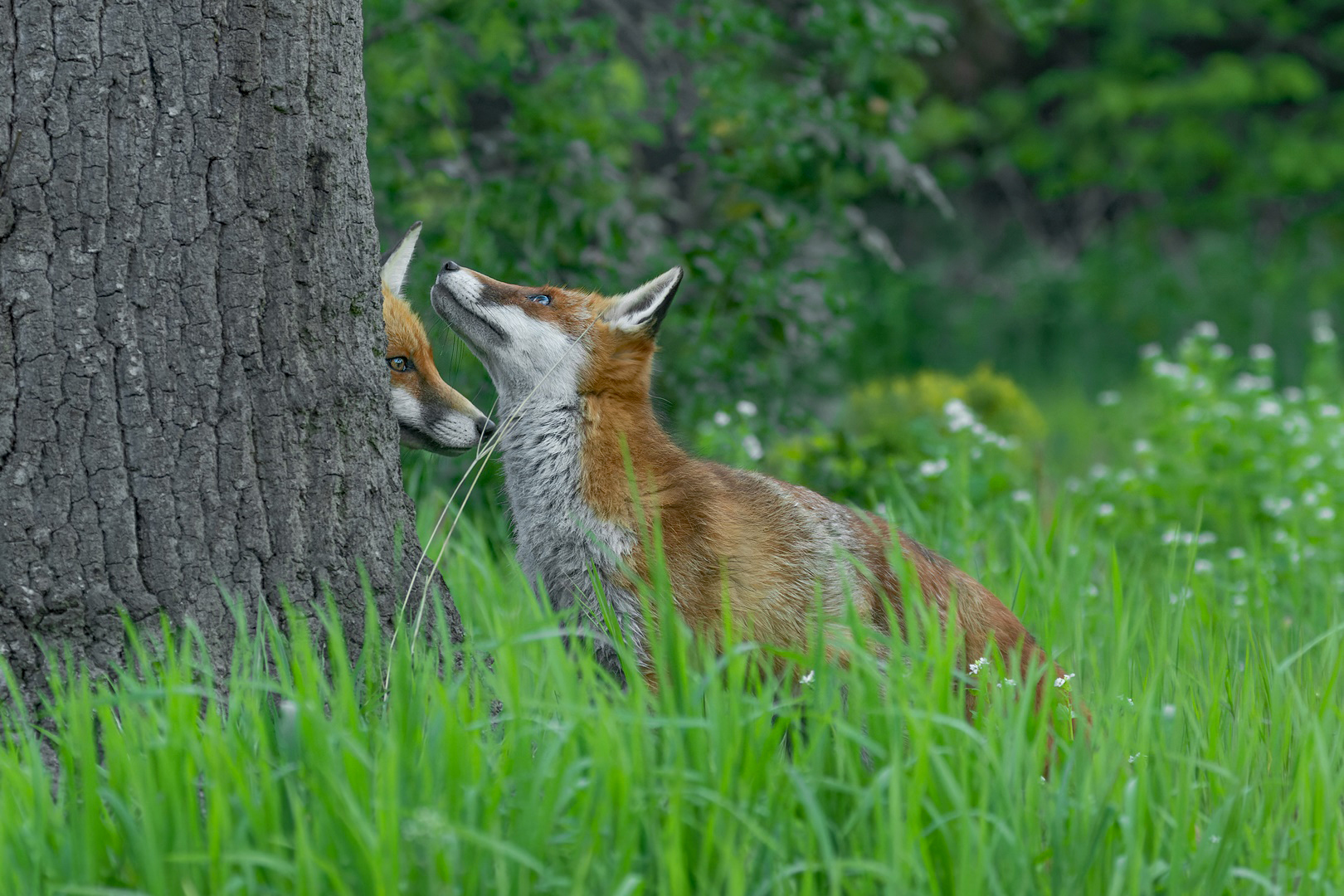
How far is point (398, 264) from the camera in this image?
4152mm

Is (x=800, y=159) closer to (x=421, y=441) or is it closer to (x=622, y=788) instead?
(x=421, y=441)

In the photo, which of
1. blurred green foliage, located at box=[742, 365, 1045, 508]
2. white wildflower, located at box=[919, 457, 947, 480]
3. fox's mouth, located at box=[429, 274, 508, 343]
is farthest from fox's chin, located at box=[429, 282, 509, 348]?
white wildflower, located at box=[919, 457, 947, 480]

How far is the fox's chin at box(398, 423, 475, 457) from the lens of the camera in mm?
3773

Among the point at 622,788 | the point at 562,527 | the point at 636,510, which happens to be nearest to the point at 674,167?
the point at 562,527

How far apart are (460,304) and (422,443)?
450 millimetres

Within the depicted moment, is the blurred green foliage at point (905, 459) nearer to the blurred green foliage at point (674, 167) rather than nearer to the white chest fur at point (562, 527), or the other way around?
the blurred green foliage at point (674, 167)

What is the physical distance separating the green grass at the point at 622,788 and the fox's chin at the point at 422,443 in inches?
37.5

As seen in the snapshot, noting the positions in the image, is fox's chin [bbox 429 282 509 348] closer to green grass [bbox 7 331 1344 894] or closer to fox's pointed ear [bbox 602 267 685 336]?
fox's pointed ear [bbox 602 267 685 336]

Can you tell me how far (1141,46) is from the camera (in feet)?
A: 43.9

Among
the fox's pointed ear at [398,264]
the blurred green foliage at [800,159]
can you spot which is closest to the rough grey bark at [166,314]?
the fox's pointed ear at [398,264]

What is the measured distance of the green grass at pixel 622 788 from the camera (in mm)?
2096

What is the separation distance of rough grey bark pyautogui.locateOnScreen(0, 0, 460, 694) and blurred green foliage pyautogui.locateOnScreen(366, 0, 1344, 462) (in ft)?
7.25

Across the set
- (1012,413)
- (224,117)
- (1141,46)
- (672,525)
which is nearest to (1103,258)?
(1141,46)

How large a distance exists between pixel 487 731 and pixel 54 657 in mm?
921
